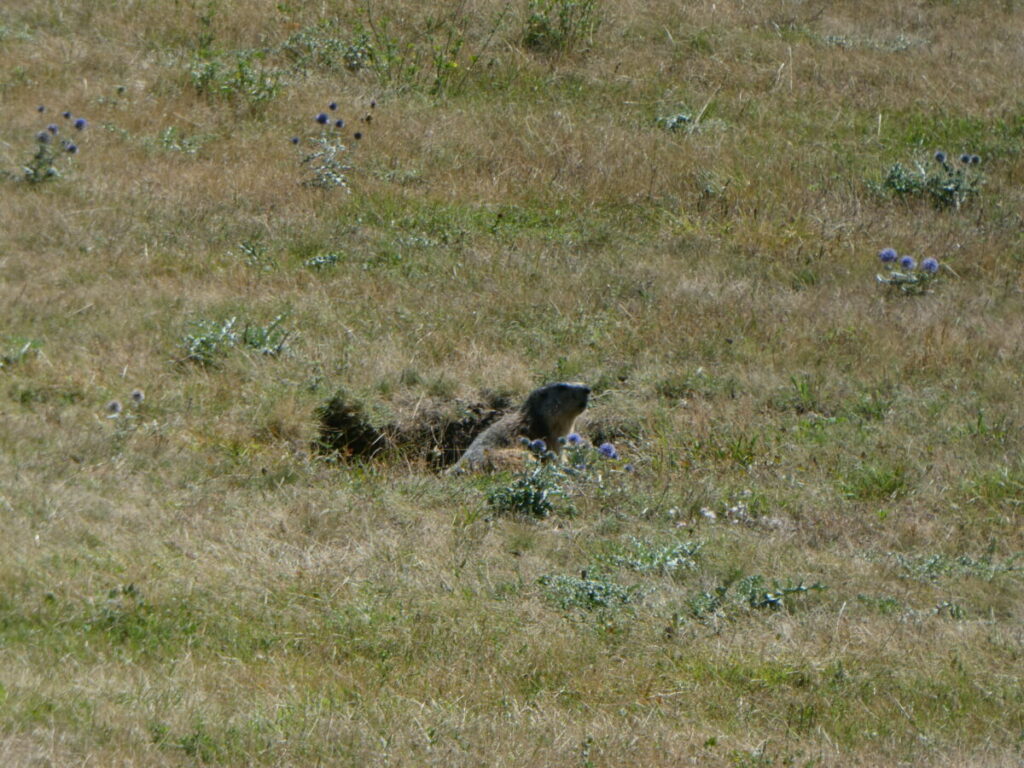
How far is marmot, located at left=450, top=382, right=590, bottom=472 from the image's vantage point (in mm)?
7875

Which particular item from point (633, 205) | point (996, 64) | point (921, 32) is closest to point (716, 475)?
point (633, 205)

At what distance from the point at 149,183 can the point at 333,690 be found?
299 inches

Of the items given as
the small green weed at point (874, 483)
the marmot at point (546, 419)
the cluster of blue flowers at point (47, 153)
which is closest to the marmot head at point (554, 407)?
the marmot at point (546, 419)

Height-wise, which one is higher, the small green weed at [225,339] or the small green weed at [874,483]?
the small green weed at [225,339]

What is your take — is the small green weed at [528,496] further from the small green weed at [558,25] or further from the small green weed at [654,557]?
the small green weed at [558,25]

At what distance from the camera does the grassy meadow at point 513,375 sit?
4.61 metres

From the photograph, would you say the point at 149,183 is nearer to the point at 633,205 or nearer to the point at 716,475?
the point at 633,205

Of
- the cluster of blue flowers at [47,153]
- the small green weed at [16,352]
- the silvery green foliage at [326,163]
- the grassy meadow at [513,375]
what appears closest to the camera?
the grassy meadow at [513,375]

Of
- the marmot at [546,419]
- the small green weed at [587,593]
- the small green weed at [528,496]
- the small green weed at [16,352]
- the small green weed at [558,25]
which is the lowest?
the marmot at [546,419]

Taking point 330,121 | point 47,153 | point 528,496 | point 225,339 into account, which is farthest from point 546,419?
point 330,121

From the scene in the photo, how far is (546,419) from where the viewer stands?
7.92m

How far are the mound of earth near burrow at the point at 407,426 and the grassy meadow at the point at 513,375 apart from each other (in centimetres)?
5

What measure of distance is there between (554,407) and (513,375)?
86cm

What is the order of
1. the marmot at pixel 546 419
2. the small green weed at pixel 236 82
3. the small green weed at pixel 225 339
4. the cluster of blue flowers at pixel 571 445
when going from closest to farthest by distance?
the cluster of blue flowers at pixel 571 445 → the marmot at pixel 546 419 → the small green weed at pixel 225 339 → the small green weed at pixel 236 82
